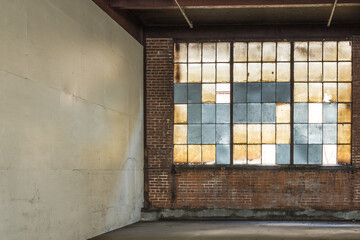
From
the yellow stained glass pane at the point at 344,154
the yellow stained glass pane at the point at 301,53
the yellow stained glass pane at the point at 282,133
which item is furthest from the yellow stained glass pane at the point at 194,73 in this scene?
the yellow stained glass pane at the point at 344,154

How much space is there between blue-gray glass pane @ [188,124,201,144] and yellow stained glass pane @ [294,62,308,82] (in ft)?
8.74

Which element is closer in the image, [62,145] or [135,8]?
[62,145]

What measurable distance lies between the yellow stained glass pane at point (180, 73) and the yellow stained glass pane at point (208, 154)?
174 centimetres

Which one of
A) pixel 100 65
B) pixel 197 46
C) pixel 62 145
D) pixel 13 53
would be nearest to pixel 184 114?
pixel 197 46

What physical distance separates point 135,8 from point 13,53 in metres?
4.75

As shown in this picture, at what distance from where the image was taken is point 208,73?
12.8 meters

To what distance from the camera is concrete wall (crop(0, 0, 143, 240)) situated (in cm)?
638

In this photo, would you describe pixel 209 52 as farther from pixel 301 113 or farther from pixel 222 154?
pixel 301 113

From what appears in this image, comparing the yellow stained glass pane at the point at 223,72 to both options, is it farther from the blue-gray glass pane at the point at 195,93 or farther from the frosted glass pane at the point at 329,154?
the frosted glass pane at the point at 329,154

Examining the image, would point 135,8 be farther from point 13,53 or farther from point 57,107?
point 13,53

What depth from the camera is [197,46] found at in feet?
42.3

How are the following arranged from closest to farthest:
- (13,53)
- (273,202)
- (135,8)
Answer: (13,53), (135,8), (273,202)

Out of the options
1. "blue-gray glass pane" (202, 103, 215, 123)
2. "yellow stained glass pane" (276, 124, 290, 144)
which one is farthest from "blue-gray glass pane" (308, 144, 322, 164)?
"blue-gray glass pane" (202, 103, 215, 123)

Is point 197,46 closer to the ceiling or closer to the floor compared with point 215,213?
closer to the ceiling
